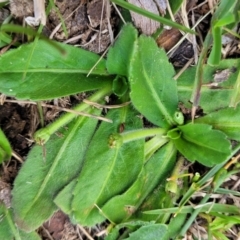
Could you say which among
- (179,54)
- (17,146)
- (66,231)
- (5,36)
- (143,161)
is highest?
(5,36)

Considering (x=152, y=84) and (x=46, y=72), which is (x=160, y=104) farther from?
(x=46, y=72)

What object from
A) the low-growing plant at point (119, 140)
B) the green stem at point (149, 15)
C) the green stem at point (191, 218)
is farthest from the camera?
the green stem at point (191, 218)

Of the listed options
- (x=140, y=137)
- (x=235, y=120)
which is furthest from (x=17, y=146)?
(x=235, y=120)

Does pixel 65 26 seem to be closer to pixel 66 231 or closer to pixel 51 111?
pixel 51 111

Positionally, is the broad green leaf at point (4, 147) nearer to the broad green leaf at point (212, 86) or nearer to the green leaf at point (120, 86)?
the green leaf at point (120, 86)

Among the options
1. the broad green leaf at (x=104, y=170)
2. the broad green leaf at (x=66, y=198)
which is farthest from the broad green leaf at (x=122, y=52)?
the broad green leaf at (x=66, y=198)

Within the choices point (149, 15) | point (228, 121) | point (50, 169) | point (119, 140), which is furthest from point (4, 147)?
point (228, 121)

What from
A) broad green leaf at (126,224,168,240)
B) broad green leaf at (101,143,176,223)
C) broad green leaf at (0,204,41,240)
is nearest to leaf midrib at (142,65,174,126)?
broad green leaf at (101,143,176,223)

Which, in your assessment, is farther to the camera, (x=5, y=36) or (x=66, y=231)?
(x=66, y=231)
